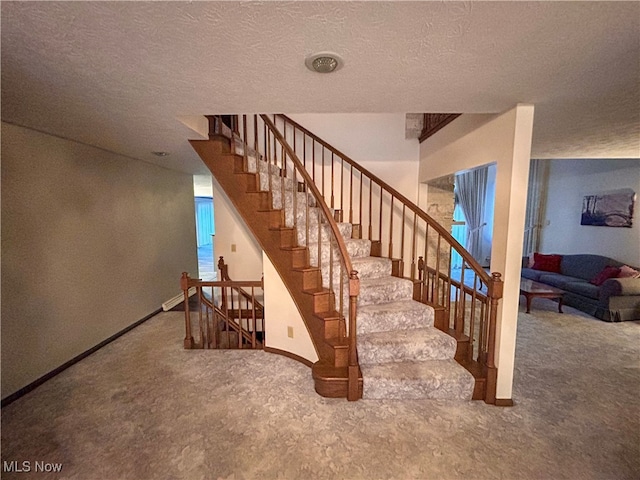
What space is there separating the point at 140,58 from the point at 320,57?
853mm

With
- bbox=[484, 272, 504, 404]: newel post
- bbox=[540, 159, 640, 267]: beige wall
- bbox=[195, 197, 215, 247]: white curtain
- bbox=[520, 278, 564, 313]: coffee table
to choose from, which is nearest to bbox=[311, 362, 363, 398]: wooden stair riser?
bbox=[484, 272, 504, 404]: newel post

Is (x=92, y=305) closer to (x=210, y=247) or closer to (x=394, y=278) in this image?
(x=394, y=278)

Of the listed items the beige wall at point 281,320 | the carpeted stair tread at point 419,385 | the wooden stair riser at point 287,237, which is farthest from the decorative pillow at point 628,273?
Result: the wooden stair riser at point 287,237

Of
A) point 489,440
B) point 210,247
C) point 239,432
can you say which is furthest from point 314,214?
point 210,247

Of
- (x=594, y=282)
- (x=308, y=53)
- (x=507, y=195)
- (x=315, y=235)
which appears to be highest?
(x=308, y=53)

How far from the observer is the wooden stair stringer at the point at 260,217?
264 cm

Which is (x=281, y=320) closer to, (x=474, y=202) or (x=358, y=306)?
(x=358, y=306)

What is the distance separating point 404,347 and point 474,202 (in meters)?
6.07

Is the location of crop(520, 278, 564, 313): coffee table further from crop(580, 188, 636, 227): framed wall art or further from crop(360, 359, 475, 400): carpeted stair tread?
crop(360, 359, 475, 400): carpeted stair tread

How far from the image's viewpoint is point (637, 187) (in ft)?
14.4

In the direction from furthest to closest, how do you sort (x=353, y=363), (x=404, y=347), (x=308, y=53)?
(x=404, y=347) → (x=353, y=363) → (x=308, y=53)

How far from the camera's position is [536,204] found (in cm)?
630

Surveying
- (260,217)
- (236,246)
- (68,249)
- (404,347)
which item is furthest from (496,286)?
(68,249)

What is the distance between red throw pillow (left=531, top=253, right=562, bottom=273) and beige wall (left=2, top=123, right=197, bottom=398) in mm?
6830
